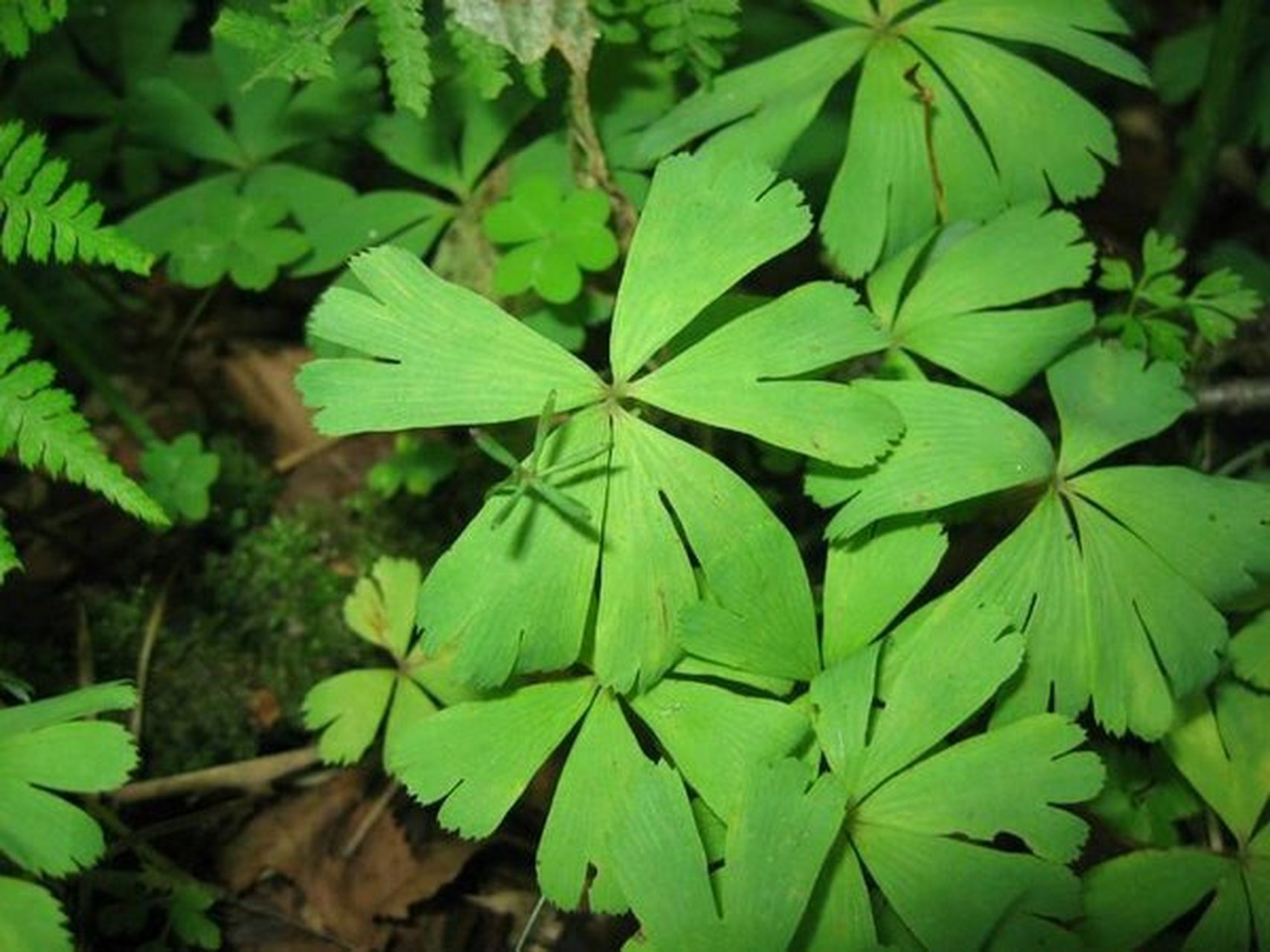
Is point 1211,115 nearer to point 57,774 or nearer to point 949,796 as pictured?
point 949,796

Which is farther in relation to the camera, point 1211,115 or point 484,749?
point 1211,115

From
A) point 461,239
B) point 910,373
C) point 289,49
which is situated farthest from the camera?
point 461,239

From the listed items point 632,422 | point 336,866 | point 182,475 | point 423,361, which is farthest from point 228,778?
point 632,422

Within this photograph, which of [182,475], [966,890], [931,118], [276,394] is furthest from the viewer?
[276,394]

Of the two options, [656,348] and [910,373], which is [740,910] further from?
[910,373]

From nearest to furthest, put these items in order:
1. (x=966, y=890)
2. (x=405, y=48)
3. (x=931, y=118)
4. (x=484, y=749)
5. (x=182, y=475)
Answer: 1. (x=966, y=890)
2. (x=484, y=749)
3. (x=405, y=48)
4. (x=931, y=118)
5. (x=182, y=475)

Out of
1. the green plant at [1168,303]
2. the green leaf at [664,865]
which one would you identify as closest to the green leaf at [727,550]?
the green leaf at [664,865]

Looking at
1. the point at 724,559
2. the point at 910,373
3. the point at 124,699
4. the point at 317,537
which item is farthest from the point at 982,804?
the point at 317,537
